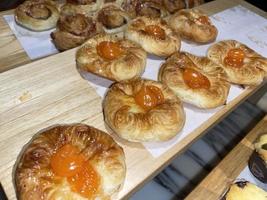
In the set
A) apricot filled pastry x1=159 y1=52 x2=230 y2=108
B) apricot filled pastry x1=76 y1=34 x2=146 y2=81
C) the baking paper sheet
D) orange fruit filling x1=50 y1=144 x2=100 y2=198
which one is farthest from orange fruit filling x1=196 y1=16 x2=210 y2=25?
orange fruit filling x1=50 y1=144 x2=100 y2=198

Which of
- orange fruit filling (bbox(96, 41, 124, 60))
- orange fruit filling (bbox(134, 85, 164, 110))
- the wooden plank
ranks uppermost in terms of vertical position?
orange fruit filling (bbox(96, 41, 124, 60))

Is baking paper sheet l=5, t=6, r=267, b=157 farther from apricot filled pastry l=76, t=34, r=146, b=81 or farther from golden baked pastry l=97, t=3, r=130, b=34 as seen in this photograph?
golden baked pastry l=97, t=3, r=130, b=34

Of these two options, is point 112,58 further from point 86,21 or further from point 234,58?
point 234,58

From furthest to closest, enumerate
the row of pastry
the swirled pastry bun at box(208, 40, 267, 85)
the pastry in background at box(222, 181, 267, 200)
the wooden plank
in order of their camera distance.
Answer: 1. the row of pastry
2. the swirled pastry bun at box(208, 40, 267, 85)
3. the wooden plank
4. the pastry in background at box(222, 181, 267, 200)

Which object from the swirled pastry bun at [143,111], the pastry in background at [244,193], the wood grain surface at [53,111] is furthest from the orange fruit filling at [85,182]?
the pastry in background at [244,193]

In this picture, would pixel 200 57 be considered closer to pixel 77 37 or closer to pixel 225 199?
pixel 77 37

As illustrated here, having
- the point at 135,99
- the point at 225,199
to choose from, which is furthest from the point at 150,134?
the point at 225,199

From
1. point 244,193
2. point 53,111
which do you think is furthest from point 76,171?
point 244,193
